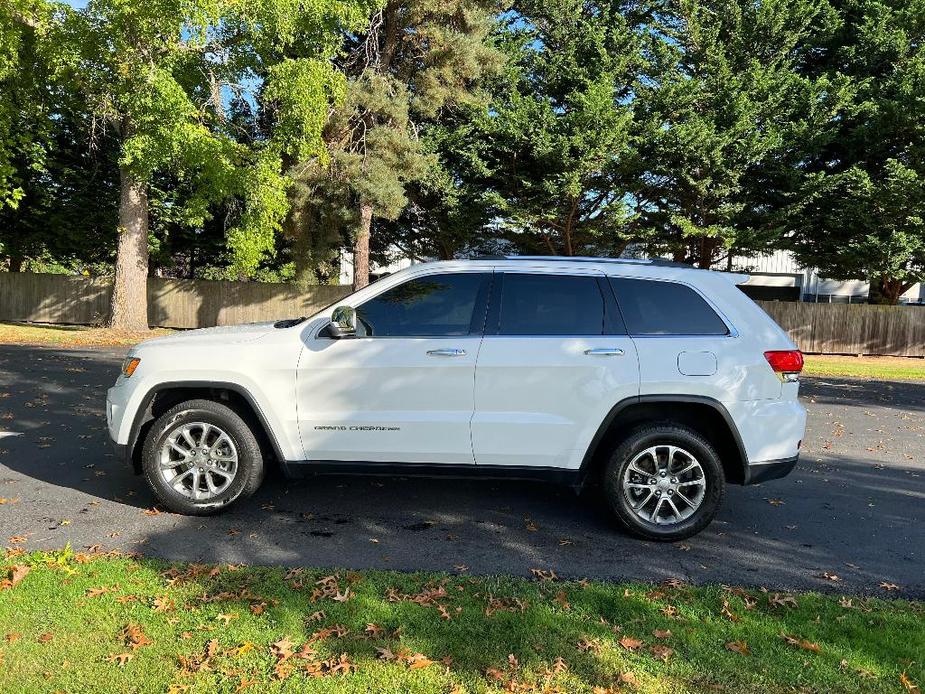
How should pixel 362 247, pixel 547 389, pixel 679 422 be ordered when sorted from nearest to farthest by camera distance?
pixel 547 389 < pixel 679 422 < pixel 362 247

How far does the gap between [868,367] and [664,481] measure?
58.6 feet

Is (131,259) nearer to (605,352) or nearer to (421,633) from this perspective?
(605,352)

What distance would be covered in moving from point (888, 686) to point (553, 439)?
2.27m

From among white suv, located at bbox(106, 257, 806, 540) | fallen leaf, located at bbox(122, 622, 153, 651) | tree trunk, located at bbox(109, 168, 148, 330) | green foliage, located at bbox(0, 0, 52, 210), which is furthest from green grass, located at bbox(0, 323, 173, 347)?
fallen leaf, located at bbox(122, 622, 153, 651)

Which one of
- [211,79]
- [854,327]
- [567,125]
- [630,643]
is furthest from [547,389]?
[854,327]

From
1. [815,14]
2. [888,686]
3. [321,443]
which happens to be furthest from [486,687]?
[815,14]

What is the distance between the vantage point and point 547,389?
468 cm

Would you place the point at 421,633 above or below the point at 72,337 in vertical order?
below

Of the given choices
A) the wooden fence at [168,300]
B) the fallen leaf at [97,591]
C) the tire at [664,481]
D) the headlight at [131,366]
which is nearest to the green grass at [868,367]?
the tire at [664,481]

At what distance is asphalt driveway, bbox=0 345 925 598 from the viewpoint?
4.26 meters

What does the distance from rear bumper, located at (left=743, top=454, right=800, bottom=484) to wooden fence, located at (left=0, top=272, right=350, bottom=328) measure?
→ 2263cm

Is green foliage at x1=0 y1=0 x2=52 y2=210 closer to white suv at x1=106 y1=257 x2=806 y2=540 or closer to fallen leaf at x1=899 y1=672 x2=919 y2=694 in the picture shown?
white suv at x1=106 y1=257 x2=806 y2=540

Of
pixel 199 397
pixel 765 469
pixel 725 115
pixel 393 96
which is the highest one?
pixel 725 115

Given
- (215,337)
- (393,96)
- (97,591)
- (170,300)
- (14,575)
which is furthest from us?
(170,300)
